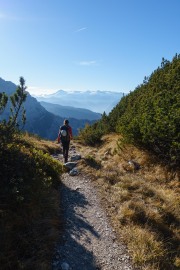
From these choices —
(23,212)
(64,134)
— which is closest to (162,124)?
(64,134)

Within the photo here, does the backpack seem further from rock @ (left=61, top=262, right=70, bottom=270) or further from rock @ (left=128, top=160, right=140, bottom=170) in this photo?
rock @ (left=61, top=262, right=70, bottom=270)

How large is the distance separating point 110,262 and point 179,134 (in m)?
6.83

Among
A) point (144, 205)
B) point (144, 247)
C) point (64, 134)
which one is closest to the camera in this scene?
point (144, 247)

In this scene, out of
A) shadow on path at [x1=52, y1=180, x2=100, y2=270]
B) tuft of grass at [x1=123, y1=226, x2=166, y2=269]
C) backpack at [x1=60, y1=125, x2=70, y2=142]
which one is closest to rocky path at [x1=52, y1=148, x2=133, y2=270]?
shadow on path at [x1=52, y1=180, x2=100, y2=270]

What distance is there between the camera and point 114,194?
33.3ft

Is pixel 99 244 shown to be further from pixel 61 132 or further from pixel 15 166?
pixel 61 132

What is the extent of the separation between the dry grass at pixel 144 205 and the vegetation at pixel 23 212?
207 centimetres

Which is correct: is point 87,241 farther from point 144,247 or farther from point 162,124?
point 162,124

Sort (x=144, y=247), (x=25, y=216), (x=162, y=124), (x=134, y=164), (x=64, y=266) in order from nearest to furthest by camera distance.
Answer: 1. (x=64, y=266)
2. (x=144, y=247)
3. (x=25, y=216)
4. (x=162, y=124)
5. (x=134, y=164)

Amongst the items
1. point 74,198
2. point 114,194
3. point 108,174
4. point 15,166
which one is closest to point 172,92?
point 108,174

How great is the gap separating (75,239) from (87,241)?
0.33 m

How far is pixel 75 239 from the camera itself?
23.5ft

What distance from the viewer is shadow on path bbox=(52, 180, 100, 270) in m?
6.24

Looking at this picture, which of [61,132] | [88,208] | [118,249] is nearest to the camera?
[118,249]
